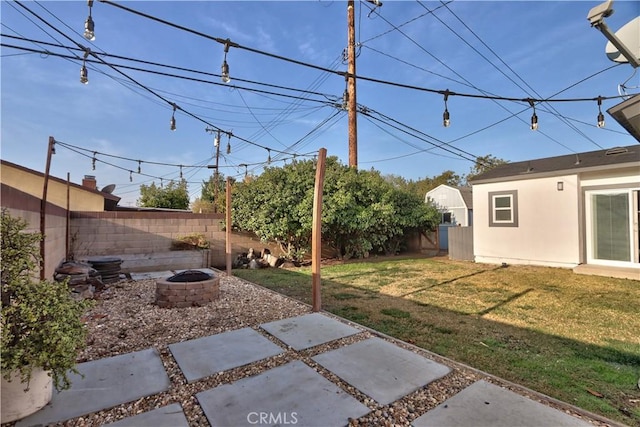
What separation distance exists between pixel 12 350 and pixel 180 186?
82.2 feet

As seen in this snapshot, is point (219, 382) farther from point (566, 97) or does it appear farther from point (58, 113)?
point (58, 113)

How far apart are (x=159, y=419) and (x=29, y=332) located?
3.21 feet

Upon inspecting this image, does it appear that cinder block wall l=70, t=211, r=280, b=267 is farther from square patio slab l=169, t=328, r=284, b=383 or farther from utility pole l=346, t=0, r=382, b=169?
square patio slab l=169, t=328, r=284, b=383

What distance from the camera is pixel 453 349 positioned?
10.3 feet

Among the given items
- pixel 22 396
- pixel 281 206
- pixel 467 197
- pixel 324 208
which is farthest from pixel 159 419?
pixel 467 197

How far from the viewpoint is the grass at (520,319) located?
8.41ft

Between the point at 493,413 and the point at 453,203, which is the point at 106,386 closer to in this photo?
the point at 493,413

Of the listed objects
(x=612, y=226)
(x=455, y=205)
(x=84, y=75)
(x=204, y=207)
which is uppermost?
(x=84, y=75)

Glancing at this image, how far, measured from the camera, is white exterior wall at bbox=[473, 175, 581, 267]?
26.8 feet

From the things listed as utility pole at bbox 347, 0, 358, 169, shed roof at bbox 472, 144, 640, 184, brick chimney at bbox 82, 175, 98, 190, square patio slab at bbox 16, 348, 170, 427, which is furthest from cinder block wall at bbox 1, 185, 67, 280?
shed roof at bbox 472, 144, 640, 184

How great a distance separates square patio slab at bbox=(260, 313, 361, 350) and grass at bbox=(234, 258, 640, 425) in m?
0.46

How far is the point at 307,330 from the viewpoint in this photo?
3.57 m

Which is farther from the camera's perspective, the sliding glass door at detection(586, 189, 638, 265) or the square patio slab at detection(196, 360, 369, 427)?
the sliding glass door at detection(586, 189, 638, 265)

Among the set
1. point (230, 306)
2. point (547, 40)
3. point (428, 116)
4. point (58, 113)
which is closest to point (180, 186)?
point (58, 113)
